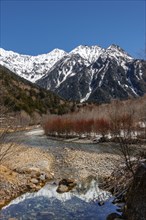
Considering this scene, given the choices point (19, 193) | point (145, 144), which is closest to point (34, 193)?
point (19, 193)

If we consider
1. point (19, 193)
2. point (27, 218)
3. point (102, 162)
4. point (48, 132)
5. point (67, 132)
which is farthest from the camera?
point (48, 132)

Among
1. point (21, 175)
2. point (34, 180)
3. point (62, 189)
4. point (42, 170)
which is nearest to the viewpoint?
point (62, 189)

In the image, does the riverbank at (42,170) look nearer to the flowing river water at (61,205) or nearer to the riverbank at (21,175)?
the riverbank at (21,175)

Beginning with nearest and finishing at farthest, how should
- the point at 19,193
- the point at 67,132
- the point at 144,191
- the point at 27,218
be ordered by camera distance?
the point at 144,191, the point at 27,218, the point at 19,193, the point at 67,132

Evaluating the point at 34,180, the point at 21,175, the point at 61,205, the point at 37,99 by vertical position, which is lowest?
the point at 61,205

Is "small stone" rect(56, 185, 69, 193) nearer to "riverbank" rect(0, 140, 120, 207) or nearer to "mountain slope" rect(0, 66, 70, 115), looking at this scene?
"riverbank" rect(0, 140, 120, 207)

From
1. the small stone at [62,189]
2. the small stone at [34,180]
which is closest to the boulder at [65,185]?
the small stone at [62,189]

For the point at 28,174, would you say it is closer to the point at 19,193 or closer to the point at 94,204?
the point at 19,193

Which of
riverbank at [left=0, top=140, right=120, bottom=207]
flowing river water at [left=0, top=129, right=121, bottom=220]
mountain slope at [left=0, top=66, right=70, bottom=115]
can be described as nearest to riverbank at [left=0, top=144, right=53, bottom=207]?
riverbank at [left=0, top=140, right=120, bottom=207]

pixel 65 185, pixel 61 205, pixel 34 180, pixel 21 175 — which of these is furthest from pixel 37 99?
pixel 61 205

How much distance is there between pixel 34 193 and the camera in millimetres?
21203

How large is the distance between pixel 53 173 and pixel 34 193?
19.1 ft

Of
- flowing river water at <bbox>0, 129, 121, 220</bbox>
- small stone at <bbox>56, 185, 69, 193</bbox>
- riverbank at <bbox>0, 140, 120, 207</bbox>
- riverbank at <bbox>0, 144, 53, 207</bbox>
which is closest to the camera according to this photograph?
flowing river water at <bbox>0, 129, 121, 220</bbox>

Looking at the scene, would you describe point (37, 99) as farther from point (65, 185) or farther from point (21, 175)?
point (65, 185)
